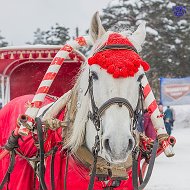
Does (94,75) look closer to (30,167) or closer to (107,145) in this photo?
(107,145)

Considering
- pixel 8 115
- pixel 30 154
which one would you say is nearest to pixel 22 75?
pixel 8 115

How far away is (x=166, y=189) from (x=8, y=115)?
433cm

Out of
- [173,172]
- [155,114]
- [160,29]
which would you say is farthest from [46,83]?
[160,29]

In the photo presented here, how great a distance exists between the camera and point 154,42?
3319cm

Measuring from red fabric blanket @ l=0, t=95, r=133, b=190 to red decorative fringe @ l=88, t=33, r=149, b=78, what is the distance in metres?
0.89

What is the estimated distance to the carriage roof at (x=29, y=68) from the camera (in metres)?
6.64

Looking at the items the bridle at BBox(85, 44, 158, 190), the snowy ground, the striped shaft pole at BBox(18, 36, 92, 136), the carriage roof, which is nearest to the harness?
the bridle at BBox(85, 44, 158, 190)

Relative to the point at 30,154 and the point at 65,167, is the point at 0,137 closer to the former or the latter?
the point at 30,154

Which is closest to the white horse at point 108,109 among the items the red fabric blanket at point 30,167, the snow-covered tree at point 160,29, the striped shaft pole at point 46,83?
the red fabric blanket at point 30,167

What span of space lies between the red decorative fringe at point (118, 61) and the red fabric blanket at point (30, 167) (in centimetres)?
89

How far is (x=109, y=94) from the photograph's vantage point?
359cm

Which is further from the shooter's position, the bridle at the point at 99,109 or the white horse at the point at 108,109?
the bridle at the point at 99,109

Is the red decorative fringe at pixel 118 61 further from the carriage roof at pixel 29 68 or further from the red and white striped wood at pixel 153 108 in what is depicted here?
the carriage roof at pixel 29 68

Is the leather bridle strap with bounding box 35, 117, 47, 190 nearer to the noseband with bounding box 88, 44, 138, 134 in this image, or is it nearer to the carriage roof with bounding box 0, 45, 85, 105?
the noseband with bounding box 88, 44, 138, 134
